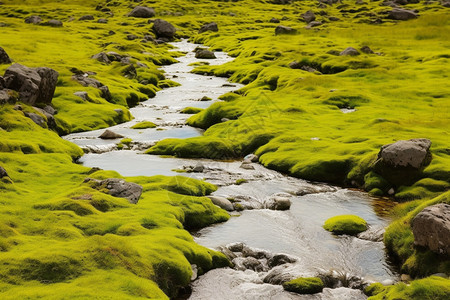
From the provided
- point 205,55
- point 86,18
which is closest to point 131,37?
point 205,55

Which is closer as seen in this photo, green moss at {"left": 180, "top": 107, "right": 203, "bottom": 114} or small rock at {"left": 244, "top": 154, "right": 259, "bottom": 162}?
small rock at {"left": 244, "top": 154, "right": 259, "bottom": 162}

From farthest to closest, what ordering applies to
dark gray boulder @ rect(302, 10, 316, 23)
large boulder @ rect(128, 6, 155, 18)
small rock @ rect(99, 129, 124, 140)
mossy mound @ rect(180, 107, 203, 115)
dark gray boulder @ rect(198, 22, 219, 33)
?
1. large boulder @ rect(128, 6, 155, 18)
2. dark gray boulder @ rect(302, 10, 316, 23)
3. dark gray boulder @ rect(198, 22, 219, 33)
4. mossy mound @ rect(180, 107, 203, 115)
5. small rock @ rect(99, 129, 124, 140)

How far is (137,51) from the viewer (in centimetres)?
10781

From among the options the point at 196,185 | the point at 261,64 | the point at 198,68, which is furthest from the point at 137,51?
the point at 196,185

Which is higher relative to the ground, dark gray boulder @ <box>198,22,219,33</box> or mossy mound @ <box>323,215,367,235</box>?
A: mossy mound @ <box>323,215,367,235</box>

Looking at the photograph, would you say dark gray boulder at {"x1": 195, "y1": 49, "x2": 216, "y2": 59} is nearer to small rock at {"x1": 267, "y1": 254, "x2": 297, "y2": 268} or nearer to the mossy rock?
small rock at {"x1": 267, "y1": 254, "x2": 297, "y2": 268}

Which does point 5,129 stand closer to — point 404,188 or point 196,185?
point 196,185

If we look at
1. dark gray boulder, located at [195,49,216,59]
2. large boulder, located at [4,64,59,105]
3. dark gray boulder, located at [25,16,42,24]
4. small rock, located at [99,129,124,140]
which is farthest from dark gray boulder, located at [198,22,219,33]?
small rock, located at [99,129,124,140]

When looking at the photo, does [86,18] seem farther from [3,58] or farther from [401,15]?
[401,15]

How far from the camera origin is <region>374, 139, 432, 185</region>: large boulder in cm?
3306

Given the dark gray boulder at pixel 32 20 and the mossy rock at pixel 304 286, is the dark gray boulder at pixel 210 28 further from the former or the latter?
the mossy rock at pixel 304 286

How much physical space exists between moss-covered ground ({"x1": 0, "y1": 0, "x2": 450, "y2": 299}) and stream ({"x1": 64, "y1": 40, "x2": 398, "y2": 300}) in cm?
124

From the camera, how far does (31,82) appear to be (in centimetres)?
4931

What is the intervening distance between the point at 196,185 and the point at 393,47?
79311 millimetres
